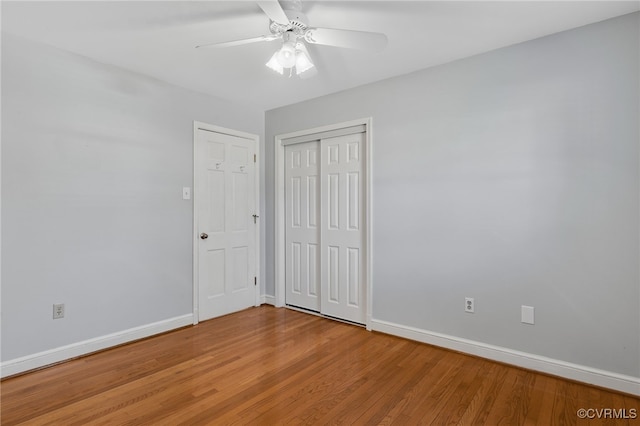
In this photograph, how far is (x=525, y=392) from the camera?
6.75ft

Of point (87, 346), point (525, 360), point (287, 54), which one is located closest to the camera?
point (287, 54)

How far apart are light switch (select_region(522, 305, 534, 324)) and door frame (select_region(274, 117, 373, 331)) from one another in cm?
126

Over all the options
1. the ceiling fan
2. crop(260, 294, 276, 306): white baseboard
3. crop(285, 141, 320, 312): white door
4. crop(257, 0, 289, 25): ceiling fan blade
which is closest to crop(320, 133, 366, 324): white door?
crop(285, 141, 320, 312): white door

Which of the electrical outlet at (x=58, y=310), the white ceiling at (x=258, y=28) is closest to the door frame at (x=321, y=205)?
the white ceiling at (x=258, y=28)

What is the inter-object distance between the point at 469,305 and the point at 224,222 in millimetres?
2567

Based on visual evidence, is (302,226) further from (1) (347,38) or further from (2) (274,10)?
(2) (274,10)

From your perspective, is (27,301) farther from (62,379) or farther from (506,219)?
(506,219)

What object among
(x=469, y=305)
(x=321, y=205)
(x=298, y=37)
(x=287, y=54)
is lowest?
(x=469, y=305)

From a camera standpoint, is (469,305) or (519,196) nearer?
(519,196)

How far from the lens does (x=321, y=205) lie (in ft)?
11.7

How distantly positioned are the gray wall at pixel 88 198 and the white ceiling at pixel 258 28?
266mm

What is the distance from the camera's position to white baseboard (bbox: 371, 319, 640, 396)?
2.06 metres

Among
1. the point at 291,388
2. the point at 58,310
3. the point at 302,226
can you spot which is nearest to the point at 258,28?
the point at 302,226

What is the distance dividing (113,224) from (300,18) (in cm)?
224
